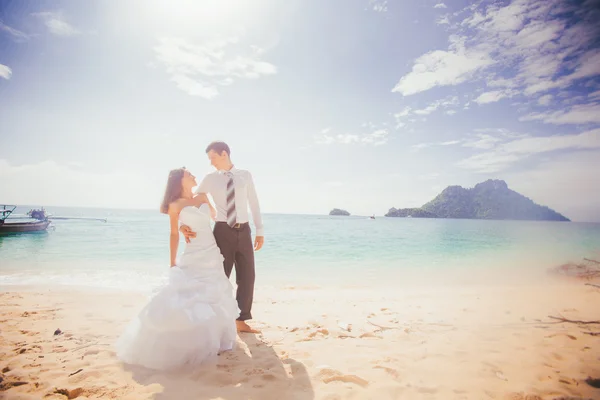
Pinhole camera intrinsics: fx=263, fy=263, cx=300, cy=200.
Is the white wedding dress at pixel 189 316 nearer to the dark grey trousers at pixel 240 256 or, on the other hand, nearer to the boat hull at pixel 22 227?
the dark grey trousers at pixel 240 256

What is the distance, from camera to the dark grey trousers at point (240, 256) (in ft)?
13.9

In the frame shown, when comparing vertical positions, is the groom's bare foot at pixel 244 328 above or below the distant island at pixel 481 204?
below

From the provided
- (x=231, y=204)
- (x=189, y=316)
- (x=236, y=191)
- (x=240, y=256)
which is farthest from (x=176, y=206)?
(x=189, y=316)

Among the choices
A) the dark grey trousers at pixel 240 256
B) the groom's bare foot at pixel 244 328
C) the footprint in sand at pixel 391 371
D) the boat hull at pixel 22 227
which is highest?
the dark grey trousers at pixel 240 256

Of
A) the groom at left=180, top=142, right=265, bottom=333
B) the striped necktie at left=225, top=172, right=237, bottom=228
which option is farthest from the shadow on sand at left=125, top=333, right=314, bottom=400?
the striped necktie at left=225, top=172, right=237, bottom=228

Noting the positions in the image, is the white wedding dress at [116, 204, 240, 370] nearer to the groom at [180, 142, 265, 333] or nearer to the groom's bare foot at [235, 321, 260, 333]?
the groom at [180, 142, 265, 333]

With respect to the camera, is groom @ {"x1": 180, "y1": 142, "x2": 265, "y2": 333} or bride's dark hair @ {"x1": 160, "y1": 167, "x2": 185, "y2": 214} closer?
bride's dark hair @ {"x1": 160, "y1": 167, "x2": 185, "y2": 214}

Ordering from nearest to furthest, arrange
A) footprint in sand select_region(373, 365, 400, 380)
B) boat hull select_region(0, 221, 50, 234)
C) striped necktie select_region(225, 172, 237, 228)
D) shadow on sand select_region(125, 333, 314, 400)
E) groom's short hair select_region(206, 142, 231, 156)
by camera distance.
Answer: shadow on sand select_region(125, 333, 314, 400)
footprint in sand select_region(373, 365, 400, 380)
striped necktie select_region(225, 172, 237, 228)
groom's short hair select_region(206, 142, 231, 156)
boat hull select_region(0, 221, 50, 234)

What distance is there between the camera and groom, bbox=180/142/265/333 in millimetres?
4211

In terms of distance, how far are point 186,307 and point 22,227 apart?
3315 centimetres

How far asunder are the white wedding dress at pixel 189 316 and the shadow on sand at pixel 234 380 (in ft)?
0.48

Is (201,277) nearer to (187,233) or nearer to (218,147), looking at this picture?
(187,233)

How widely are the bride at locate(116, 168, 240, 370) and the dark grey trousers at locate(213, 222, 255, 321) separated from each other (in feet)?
1.21

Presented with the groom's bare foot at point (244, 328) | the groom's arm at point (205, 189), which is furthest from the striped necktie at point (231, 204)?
the groom's bare foot at point (244, 328)
